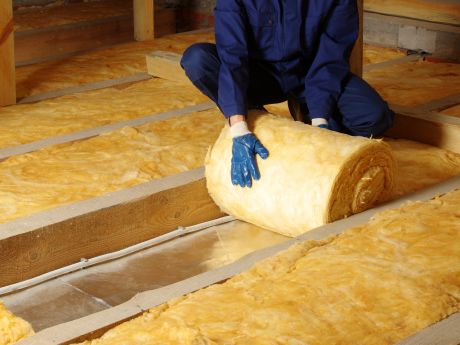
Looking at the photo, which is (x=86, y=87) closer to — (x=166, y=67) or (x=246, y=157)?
(x=166, y=67)

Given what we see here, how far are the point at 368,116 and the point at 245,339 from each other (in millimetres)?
1839

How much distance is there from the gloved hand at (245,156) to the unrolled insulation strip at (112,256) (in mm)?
332

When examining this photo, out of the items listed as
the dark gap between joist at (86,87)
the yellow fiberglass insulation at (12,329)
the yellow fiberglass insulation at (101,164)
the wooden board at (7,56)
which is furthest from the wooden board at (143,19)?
the yellow fiberglass insulation at (12,329)

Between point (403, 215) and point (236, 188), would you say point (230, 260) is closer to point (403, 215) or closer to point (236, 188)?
point (236, 188)

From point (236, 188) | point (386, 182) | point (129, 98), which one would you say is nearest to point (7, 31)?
point (129, 98)

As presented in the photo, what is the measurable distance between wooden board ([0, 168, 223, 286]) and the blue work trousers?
465 mm

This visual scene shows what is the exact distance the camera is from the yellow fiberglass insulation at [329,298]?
249 cm

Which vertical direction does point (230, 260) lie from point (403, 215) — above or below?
below

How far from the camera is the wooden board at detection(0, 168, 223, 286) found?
3.25 m

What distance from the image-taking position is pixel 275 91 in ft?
13.2

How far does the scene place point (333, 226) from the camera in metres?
3.26

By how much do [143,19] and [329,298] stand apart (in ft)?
14.2

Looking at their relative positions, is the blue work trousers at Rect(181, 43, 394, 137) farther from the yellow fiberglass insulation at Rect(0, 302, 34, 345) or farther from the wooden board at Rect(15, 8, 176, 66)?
the wooden board at Rect(15, 8, 176, 66)

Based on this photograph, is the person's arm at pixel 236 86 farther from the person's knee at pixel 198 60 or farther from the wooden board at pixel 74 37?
the wooden board at pixel 74 37
